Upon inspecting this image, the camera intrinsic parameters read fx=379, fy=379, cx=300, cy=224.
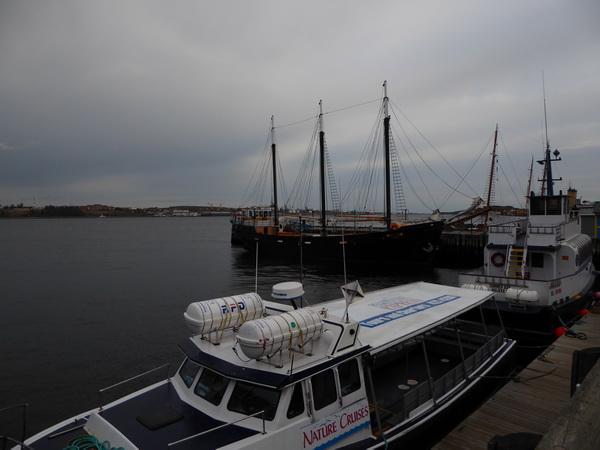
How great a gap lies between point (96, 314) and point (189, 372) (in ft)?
60.2

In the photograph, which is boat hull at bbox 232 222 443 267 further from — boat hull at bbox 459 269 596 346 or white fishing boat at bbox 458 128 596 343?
boat hull at bbox 459 269 596 346

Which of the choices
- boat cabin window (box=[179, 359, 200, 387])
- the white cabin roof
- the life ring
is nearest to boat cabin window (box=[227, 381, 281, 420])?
boat cabin window (box=[179, 359, 200, 387])

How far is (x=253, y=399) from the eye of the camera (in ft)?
17.8

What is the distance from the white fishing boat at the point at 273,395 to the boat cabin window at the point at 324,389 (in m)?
0.01

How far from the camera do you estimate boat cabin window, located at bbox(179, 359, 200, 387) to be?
20.5 ft

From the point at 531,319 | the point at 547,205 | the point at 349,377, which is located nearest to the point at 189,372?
the point at 349,377

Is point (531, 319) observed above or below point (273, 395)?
below

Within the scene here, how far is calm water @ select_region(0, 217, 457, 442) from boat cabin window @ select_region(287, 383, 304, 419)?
8.70 m

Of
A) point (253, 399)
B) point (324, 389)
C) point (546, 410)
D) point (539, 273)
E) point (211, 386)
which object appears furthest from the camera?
point (539, 273)

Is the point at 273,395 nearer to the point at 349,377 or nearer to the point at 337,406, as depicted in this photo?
the point at 337,406

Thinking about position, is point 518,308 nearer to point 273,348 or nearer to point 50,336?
point 273,348

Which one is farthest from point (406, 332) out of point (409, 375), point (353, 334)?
point (409, 375)

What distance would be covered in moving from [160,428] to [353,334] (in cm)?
310

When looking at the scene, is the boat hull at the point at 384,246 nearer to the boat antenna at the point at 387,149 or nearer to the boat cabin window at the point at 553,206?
the boat antenna at the point at 387,149
